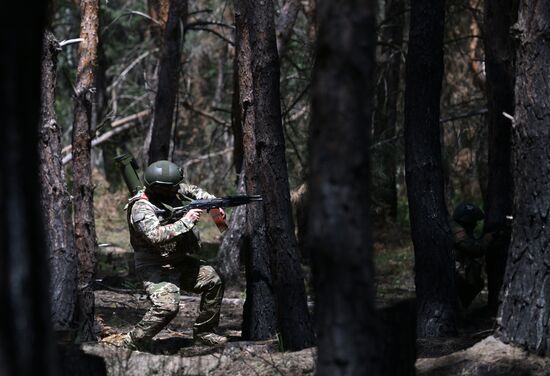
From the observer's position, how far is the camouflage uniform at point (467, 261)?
10789mm

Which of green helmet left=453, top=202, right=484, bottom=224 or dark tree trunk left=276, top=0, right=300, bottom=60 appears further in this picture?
dark tree trunk left=276, top=0, right=300, bottom=60

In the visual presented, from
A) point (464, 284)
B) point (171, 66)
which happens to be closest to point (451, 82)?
point (171, 66)

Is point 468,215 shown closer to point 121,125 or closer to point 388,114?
point 388,114

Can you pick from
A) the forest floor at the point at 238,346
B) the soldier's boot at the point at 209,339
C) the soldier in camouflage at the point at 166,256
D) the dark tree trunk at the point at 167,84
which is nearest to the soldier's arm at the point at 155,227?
the soldier in camouflage at the point at 166,256

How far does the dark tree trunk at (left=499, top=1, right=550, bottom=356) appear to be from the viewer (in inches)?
276

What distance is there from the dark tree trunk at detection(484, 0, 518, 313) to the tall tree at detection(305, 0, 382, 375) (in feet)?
21.6

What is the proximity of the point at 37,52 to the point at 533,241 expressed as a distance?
445 centimetres

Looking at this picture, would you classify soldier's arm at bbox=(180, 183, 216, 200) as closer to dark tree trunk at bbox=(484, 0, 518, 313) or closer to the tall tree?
dark tree trunk at bbox=(484, 0, 518, 313)

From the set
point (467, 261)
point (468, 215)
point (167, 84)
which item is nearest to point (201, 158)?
point (167, 84)

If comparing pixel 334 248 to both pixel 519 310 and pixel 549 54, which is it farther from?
pixel 549 54

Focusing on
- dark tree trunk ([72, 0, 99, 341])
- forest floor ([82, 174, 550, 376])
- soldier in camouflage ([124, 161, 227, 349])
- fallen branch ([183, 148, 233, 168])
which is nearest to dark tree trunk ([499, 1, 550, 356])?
forest floor ([82, 174, 550, 376])

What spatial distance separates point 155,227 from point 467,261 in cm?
418

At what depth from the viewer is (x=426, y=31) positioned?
9.30 metres

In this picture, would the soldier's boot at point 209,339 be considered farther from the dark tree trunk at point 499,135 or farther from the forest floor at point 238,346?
the dark tree trunk at point 499,135
